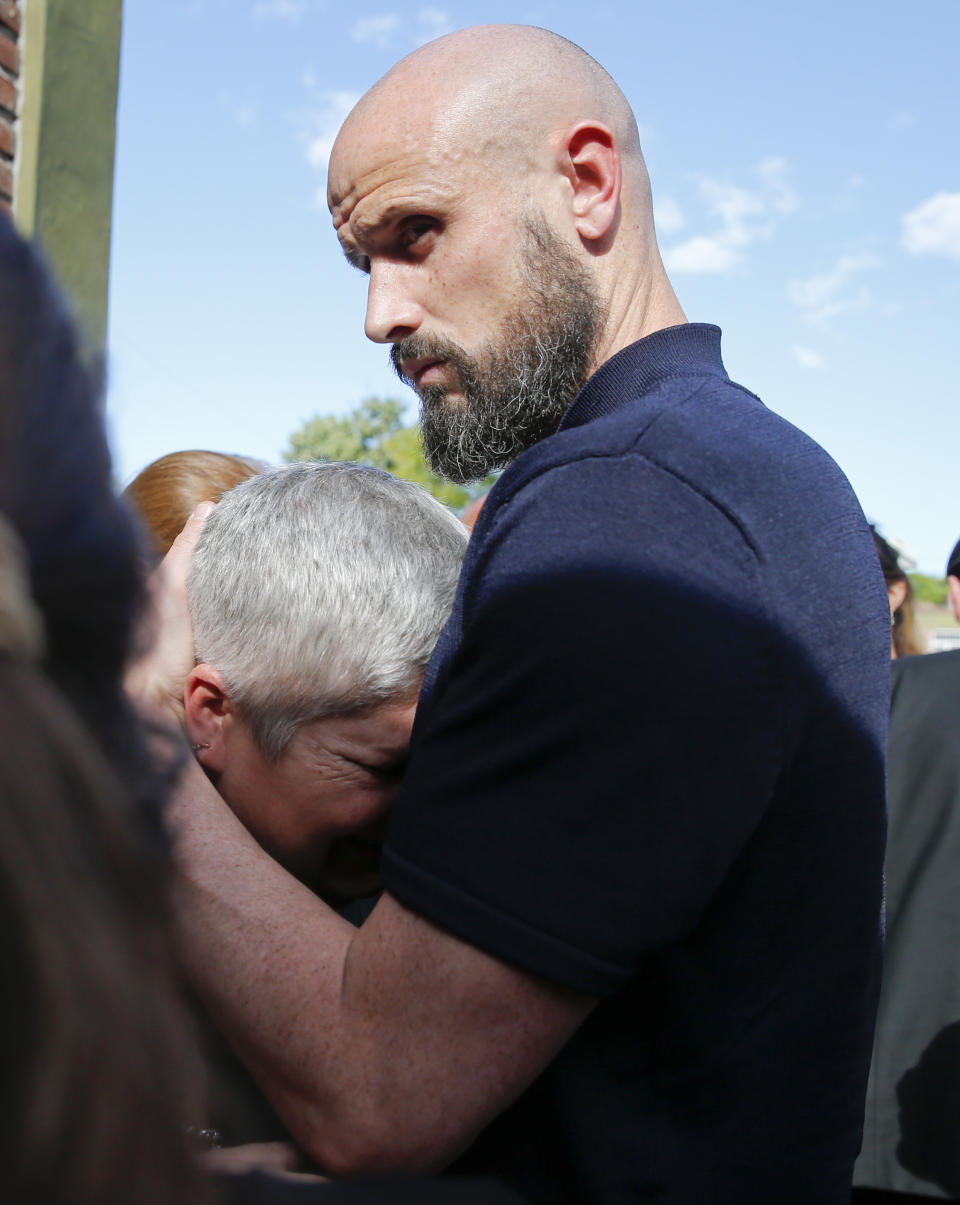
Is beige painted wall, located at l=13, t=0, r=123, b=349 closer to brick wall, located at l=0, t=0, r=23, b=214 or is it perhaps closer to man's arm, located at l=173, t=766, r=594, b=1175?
brick wall, located at l=0, t=0, r=23, b=214

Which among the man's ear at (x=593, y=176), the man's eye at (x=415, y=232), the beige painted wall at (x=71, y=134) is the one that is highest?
the beige painted wall at (x=71, y=134)

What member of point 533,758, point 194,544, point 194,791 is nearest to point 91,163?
point 194,544

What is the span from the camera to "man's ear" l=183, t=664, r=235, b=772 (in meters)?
1.75

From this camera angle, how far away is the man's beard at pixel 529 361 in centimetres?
183

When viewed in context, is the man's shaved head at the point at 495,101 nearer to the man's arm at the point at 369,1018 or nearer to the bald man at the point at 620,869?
the bald man at the point at 620,869

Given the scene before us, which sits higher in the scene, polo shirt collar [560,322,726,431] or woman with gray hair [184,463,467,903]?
polo shirt collar [560,322,726,431]

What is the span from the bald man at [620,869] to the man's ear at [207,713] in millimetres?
344

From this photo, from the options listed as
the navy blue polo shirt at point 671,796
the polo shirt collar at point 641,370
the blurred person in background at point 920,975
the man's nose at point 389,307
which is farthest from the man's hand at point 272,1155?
the blurred person in background at point 920,975

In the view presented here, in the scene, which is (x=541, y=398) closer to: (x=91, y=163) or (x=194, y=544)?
(x=194, y=544)

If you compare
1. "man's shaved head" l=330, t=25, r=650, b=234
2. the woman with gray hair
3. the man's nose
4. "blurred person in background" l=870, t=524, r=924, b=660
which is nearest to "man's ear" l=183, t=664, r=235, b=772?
the woman with gray hair

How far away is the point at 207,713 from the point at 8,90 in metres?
2.74

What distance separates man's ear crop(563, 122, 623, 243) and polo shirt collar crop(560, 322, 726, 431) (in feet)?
1.24

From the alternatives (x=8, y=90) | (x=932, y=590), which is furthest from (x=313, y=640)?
(x=932, y=590)

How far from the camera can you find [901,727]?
3031 millimetres
